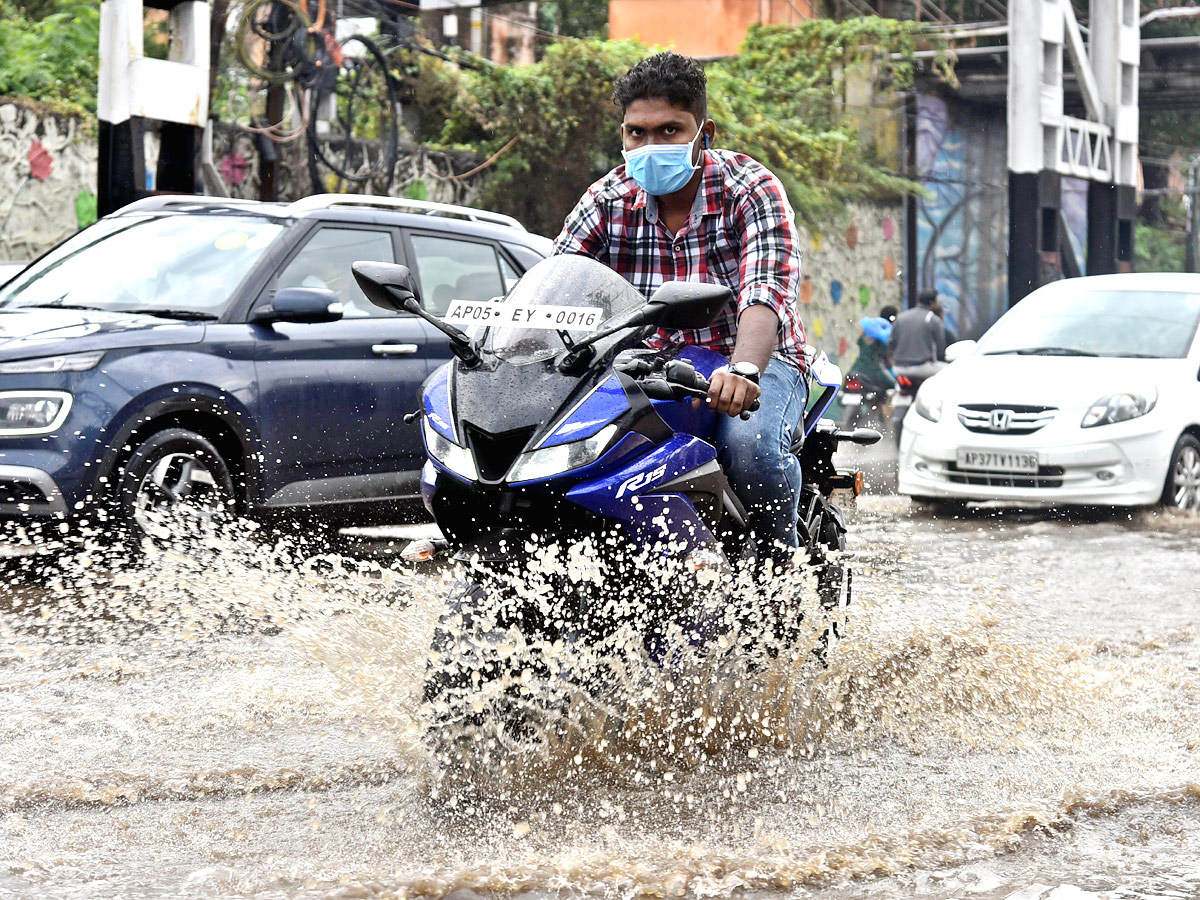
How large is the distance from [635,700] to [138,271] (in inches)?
183

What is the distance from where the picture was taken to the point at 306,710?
5.00m

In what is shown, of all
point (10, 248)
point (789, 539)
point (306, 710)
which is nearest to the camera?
point (789, 539)

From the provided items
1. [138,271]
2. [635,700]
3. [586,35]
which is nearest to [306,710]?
[635,700]

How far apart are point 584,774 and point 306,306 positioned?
379 centimetres

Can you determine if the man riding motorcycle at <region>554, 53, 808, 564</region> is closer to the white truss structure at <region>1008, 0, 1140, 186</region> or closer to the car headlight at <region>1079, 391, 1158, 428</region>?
the car headlight at <region>1079, 391, 1158, 428</region>

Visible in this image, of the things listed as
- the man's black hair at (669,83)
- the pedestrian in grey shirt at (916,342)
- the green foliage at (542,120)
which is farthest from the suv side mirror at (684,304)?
the green foliage at (542,120)

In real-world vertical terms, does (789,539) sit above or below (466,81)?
below

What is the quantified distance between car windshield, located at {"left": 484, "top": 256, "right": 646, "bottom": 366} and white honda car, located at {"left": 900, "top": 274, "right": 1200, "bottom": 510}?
7.22 m

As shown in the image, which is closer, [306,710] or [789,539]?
[789,539]

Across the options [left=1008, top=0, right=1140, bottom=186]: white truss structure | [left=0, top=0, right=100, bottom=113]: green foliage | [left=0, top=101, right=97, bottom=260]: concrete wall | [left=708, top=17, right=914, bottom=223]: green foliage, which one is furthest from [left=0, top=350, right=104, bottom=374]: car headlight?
[left=1008, top=0, right=1140, bottom=186]: white truss structure

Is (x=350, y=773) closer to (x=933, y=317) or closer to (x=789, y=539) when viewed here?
(x=789, y=539)

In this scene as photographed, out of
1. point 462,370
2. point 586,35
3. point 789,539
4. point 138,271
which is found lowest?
point 789,539

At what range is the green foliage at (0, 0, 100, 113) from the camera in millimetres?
14695

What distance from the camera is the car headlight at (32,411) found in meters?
6.81
